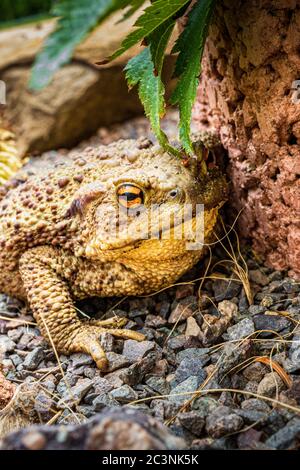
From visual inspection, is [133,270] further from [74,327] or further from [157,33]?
[157,33]

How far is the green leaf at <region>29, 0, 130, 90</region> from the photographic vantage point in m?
1.47

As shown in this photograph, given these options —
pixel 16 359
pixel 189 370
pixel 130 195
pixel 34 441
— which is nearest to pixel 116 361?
pixel 189 370

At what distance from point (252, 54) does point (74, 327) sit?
65.9 inches

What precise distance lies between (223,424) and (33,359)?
117 centimetres

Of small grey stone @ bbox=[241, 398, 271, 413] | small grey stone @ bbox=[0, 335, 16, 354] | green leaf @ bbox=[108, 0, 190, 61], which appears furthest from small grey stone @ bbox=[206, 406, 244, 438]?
green leaf @ bbox=[108, 0, 190, 61]

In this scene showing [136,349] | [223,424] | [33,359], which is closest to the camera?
[223,424]

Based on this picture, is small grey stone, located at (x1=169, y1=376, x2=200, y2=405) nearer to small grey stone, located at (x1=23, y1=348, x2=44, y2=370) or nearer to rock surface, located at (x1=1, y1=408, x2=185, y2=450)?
rock surface, located at (x1=1, y1=408, x2=185, y2=450)

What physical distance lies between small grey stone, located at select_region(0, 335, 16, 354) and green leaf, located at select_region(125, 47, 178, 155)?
1.39m

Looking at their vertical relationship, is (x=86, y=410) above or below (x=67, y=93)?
below

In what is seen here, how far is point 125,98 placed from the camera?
5.07 m

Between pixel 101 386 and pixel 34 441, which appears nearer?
pixel 34 441

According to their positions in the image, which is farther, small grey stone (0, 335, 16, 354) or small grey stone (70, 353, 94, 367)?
small grey stone (0, 335, 16, 354)

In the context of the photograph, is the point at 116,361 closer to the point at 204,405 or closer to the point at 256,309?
the point at 204,405

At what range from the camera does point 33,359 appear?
8.66 ft
